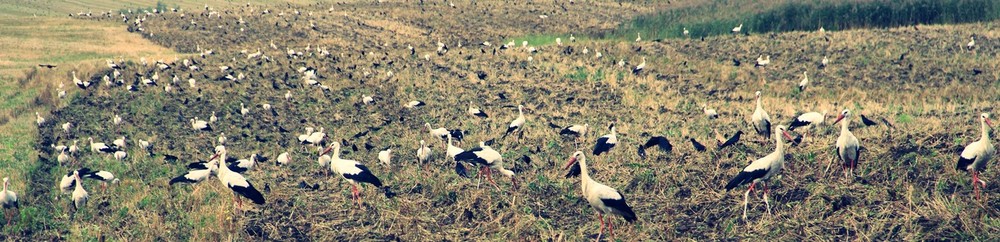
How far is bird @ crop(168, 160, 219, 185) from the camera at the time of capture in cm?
1486

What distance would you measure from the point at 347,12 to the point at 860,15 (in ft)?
108

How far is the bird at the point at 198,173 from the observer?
14859mm

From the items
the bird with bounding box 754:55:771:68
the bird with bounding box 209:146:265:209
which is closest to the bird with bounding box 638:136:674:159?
the bird with bounding box 209:146:265:209

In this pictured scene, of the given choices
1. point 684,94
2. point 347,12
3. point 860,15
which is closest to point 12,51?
point 347,12

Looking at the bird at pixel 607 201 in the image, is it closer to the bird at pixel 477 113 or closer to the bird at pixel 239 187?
the bird at pixel 239 187

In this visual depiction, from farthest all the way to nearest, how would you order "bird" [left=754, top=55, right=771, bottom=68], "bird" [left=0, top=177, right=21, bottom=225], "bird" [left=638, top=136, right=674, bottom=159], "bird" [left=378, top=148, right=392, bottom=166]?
"bird" [left=754, top=55, right=771, bottom=68]
"bird" [left=378, top=148, right=392, bottom=166]
"bird" [left=638, top=136, right=674, bottom=159]
"bird" [left=0, top=177, right=21, bottom=225]

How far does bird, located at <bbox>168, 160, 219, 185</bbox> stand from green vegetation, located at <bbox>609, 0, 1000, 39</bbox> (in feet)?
89.5

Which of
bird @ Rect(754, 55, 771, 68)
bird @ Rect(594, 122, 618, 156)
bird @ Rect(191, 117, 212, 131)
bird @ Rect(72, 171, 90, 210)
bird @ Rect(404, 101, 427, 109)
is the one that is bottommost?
bird @ Rect(754, 55, 771, 68)

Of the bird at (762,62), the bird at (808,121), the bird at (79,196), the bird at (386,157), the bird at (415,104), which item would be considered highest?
the bird at (808,121)

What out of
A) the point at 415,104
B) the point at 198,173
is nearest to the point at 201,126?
the point at 415,104

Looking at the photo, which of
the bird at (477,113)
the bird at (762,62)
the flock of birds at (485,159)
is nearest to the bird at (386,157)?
the flock of birds at (485,159)

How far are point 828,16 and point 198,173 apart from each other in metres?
30.1

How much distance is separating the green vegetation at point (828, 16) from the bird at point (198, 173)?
89.5ft

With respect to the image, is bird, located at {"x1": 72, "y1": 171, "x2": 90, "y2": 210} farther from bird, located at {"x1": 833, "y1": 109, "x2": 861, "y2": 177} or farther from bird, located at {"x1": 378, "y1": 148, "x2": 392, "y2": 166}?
bird, located at {"x1": 833, "y1": 109, "x2": 861, "y2": 177}
